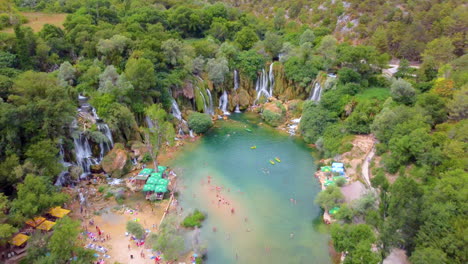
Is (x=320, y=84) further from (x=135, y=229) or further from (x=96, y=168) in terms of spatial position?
(x=135, y=229)

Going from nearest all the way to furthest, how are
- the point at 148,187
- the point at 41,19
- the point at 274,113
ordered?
the point at 148,187 → the point at 274,113 → the point at 41,19

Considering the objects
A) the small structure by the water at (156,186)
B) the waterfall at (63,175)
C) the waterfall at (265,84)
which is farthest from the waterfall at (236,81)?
the waterfall at (63,175)

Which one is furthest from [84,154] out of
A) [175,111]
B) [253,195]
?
[253,195]

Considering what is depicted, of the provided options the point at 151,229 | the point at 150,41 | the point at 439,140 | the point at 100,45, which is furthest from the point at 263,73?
the point at 151,229

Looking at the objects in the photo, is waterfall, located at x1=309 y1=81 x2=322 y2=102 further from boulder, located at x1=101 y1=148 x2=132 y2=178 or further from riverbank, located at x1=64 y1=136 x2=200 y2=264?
boulder, located at x1=101 y1=148 x2=132 y2=178

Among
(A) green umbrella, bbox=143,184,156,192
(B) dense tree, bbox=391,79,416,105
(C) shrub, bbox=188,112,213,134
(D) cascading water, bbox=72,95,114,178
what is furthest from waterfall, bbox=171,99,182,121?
(B) dense tree, bbox=391,79,416,105

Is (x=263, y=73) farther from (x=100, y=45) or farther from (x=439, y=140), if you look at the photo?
(x=439, y=140)

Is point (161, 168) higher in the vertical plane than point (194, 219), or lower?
higher
